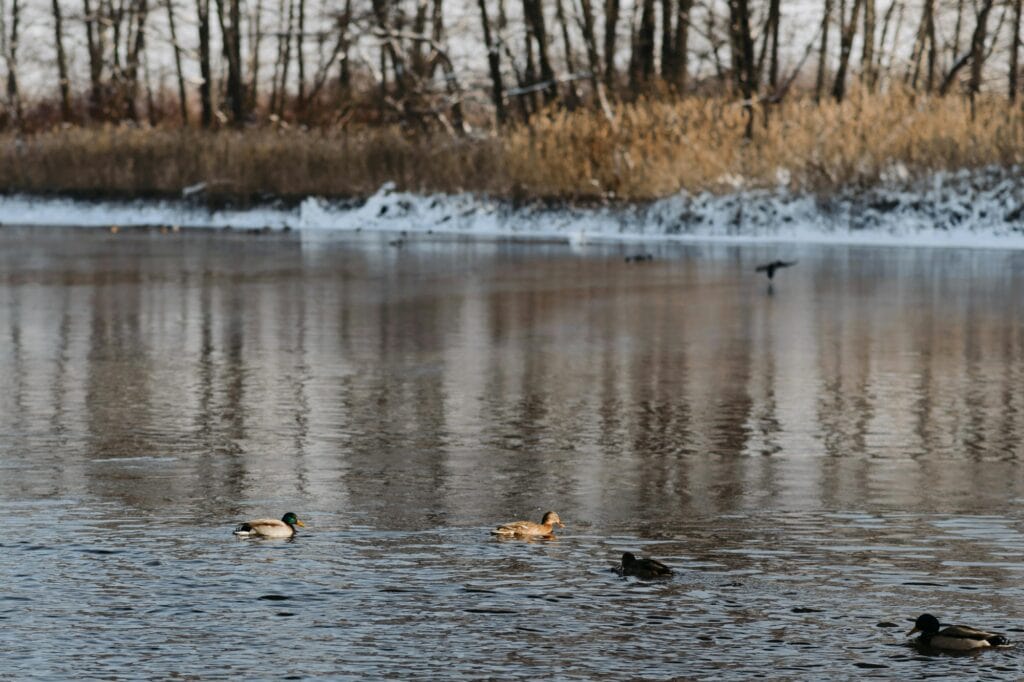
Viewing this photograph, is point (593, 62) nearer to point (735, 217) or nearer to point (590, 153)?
point (590, 153)

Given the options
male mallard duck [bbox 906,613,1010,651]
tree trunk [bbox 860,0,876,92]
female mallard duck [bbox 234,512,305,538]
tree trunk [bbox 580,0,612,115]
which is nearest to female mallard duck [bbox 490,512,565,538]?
female mallard duck [bbox 234,512,305,538]

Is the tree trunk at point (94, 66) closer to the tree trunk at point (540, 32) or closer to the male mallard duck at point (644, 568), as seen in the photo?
the tree trunk at point (540, 32)

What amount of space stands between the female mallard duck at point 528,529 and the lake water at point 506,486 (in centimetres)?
7

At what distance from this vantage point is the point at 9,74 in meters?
55.2

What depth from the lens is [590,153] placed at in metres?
34.8

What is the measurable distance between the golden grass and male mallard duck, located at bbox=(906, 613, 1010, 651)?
84.2 ft

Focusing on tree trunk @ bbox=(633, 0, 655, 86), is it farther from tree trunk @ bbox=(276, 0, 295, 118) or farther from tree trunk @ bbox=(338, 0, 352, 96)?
tree trunk @ bbox=(276, 0, 295, 118)

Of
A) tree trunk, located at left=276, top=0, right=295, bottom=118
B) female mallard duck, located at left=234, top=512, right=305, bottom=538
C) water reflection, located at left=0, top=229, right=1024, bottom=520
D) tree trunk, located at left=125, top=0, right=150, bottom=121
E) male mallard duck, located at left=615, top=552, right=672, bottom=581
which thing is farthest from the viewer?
tree trunk, located at left=276, top=0, right=295, bottom=118

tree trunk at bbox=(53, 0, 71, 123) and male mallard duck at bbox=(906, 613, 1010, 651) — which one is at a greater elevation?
tree trunk at bbox=(53, 0, 71, 123)

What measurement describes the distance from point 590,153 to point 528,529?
27092 millimetres

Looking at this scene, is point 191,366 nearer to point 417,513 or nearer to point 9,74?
point 417,513

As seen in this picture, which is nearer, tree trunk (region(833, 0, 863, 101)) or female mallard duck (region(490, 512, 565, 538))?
→ female mallard duck (region(490, 512, 565, 538))

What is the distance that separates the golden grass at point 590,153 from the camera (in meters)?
31.9

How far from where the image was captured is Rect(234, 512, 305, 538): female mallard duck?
8.00m
